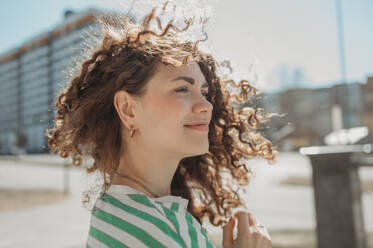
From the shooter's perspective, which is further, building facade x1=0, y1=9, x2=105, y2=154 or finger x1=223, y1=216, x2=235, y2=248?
building facade x1=0, y1=9, x2=105, y2=154

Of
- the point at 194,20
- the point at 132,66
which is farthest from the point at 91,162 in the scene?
the point at 194,20

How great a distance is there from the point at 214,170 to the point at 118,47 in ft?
2.47

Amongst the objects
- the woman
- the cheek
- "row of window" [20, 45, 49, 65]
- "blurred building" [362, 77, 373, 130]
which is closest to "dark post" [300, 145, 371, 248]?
"blurred building" [362, 77, 373, 130]

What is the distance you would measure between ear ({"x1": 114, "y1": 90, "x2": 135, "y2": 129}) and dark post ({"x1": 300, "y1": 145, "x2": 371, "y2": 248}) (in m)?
1.87

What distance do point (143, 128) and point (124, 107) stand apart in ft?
0.35

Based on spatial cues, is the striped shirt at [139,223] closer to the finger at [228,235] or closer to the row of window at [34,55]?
the finger at [228,235]

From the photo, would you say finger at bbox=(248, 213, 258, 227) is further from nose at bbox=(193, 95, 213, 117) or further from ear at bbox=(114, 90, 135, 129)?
ear at bbox=(114, 90, 135, 129)

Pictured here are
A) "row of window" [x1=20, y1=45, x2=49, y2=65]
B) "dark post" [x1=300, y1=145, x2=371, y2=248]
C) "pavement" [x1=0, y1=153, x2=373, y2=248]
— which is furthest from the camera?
"pavement" [x1=0, y1=153, x2=373, y2=248]

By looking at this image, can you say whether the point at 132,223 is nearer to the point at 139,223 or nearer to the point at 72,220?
the point at 139,223

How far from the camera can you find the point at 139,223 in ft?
2.90

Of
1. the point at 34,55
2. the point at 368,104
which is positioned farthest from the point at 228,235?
the point at 34,55

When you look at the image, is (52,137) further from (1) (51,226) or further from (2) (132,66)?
(1) (51,226)

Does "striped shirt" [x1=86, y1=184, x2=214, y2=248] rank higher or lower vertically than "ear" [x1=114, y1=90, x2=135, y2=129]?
lower

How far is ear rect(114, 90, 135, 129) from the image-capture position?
3.73ft
